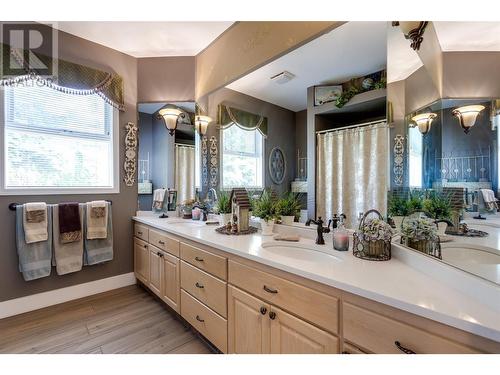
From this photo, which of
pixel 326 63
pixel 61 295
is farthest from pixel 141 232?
pixel 326 63

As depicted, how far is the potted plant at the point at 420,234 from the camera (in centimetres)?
106

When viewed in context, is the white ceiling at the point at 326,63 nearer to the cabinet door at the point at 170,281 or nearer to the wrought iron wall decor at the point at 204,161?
the wrought iron wall decor at the point at 204,161

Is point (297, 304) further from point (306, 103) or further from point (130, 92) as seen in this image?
point (130, 92)

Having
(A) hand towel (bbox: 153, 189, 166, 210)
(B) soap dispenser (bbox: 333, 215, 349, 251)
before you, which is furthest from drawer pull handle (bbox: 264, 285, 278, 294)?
(A) hand towel (bbox: 153, 189, 166, 210)

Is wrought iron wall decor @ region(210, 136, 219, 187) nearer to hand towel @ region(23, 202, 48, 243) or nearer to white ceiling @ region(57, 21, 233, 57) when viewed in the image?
white ceiling @ region(57, 21, 233, 57)

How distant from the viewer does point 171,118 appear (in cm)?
284

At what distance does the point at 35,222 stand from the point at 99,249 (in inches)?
24.2

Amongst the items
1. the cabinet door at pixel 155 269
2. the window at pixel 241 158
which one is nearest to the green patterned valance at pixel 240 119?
the window at pixel 241 158

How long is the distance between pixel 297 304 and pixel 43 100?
2937mm

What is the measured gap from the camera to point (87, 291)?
2.54 m

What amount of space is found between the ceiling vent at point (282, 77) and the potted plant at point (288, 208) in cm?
87

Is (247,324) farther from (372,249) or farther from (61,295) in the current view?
(61,295)

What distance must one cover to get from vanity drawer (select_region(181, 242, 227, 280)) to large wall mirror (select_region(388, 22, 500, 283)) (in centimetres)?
103
